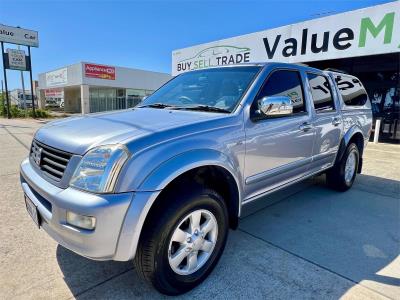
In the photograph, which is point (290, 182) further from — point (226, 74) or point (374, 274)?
point (226, 74)

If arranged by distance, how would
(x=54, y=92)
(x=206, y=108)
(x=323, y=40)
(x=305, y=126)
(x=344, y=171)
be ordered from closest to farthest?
(x=206, y=108) < (x=305, y=126) < (x=344, y=171) < (x=323, y=40) < (x=54, y=92)

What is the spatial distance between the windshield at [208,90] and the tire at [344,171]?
247 cm

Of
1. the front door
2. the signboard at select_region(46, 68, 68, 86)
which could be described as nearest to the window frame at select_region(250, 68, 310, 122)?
the front door

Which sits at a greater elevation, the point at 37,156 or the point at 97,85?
the point at 97,85

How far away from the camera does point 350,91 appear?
4988 millimetres

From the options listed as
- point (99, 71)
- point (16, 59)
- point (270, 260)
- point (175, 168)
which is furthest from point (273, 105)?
point (99, 71)

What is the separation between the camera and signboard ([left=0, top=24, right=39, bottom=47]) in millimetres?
25438

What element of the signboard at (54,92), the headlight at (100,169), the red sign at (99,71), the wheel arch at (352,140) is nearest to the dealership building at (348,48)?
the wheel arch at (352,140)

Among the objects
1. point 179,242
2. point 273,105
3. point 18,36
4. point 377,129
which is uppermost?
point 18,36

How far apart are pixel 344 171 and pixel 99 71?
30669 mm

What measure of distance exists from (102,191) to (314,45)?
1059 cm

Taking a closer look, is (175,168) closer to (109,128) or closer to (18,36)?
(109,128)

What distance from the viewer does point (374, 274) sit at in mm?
2654

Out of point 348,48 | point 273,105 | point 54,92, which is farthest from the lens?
point 54,92
